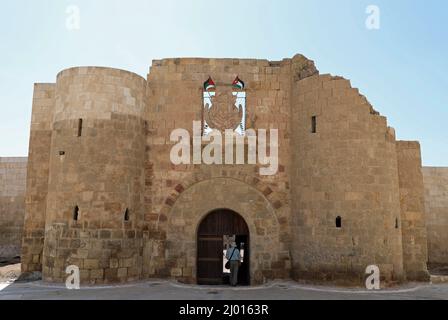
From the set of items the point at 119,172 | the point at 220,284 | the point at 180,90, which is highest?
the point at 180,90

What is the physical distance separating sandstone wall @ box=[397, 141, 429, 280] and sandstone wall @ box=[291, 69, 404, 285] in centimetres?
102

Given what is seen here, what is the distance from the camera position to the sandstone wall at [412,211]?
13.2 m

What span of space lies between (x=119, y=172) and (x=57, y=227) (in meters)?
2.33

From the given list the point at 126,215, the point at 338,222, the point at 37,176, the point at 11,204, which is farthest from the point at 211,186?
the point at 11,204

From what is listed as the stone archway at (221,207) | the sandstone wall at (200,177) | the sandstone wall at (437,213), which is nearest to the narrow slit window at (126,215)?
the sandstone wall at (200,177)

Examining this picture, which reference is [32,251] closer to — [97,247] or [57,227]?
[57,227]

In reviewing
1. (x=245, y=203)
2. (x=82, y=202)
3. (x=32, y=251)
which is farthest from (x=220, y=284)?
(x=32, y=251)

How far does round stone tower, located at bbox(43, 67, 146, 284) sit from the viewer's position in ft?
39.1

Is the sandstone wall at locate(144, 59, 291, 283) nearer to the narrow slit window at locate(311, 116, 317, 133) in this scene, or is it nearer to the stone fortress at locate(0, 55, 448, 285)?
the stone fortress at locate(0, 55, 448, 285)

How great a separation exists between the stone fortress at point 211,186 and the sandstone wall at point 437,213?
15.9 feet

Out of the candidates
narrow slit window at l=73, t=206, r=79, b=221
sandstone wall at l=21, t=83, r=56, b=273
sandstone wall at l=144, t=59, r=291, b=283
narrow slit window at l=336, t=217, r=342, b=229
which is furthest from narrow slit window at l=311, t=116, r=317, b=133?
sandstone wall at l=21, t=83, r=56, b=273

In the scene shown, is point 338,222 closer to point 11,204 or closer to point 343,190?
point 343,190

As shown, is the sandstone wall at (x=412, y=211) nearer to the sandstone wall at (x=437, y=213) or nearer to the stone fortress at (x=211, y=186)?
the stone fortress at (x=211, y=186)
